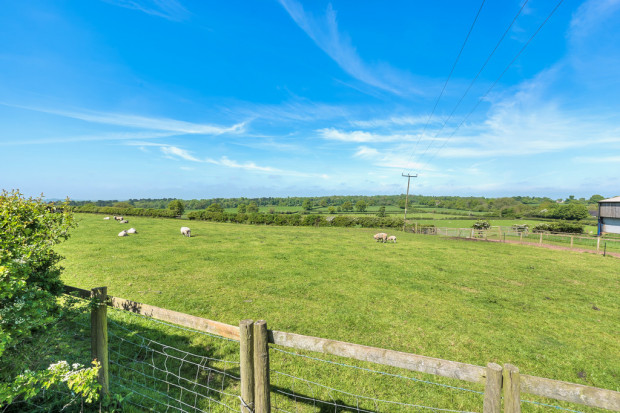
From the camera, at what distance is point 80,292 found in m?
3.79

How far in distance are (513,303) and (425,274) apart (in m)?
4.07

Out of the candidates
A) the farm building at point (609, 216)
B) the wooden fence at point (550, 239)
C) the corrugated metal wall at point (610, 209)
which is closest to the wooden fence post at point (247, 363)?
the wooden fence at point (550, 239)

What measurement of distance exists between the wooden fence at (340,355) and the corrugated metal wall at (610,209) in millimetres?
53278

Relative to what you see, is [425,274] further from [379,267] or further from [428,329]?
[428,329]

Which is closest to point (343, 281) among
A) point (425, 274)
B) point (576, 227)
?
point (425, 274)

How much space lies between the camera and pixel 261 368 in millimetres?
2900

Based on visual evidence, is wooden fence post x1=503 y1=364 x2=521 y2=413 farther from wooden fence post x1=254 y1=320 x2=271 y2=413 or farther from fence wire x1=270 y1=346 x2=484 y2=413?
wooden fence post x1=254 y1=320 x2=271 y2=413

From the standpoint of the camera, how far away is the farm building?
118 ft

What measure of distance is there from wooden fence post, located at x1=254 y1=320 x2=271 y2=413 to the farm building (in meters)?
55.1

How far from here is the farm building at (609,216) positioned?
118 ft

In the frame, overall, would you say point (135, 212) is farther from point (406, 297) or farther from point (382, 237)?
point (406, 297)

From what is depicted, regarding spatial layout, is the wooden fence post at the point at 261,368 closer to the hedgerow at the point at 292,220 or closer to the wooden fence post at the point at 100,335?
the wooden fence post at the point at 100,335

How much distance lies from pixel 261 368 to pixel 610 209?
56.2m

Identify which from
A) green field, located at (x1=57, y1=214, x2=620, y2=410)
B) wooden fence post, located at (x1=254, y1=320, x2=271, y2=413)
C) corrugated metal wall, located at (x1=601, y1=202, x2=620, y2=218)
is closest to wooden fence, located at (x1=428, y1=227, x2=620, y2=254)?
green field, located at (x1=57, y1=214, x2=620, y2=410)
